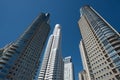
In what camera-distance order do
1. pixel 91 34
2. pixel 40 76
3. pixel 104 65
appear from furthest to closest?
pixel 40 76
pixel 91 34
pixel 104 65

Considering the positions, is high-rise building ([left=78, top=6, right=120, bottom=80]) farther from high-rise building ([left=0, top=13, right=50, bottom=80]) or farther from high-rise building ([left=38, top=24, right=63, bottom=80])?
high-rise building ([left=38, top=24, right=63, bottom=80])

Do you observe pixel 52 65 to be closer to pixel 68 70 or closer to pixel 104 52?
pixel 68 70

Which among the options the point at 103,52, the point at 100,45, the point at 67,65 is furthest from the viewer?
the point at 67,65

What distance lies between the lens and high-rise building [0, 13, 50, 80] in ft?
179

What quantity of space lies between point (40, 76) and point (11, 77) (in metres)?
58.7

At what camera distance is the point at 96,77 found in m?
59.3

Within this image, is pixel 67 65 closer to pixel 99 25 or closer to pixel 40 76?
pixel 40 76

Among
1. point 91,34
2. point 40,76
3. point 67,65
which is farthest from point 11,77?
point 67,65

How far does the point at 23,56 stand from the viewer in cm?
6725

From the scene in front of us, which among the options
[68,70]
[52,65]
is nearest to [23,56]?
[52,65]

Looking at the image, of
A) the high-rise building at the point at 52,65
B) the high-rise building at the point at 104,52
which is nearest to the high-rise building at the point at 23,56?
the high-rise building at the point at 104,52

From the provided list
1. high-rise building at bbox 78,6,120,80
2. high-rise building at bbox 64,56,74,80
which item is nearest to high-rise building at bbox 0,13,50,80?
high-rise building at bbox 78,6,120,80

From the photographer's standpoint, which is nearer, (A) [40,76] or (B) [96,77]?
(B) [96,77]

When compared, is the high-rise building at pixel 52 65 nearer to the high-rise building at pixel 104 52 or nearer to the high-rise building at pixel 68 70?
the high-rise building at pixel 68 70
